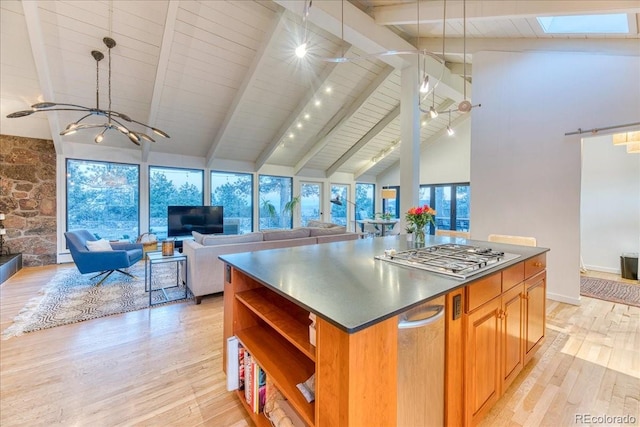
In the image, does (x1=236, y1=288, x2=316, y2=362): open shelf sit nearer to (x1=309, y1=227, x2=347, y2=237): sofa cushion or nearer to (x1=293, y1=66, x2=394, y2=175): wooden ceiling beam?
(x1=309, y1=227, x2=347, y2=237): sofa cushion

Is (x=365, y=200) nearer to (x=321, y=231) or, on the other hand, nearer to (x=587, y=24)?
(x=321, y=231)

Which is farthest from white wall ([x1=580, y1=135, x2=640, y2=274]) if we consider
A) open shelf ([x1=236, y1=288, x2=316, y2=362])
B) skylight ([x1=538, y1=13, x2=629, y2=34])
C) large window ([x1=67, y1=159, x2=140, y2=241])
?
large window ([x1=67, y1=159, x2=140, y2=241])

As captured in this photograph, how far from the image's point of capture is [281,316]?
150 cm

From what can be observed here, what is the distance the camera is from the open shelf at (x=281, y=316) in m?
1.23

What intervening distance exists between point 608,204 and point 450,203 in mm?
3585

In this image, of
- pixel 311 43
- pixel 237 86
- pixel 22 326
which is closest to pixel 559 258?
pixel 311 43

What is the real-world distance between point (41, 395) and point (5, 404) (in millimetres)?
173

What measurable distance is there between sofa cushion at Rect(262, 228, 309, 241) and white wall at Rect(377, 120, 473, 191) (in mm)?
4760

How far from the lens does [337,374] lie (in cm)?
97

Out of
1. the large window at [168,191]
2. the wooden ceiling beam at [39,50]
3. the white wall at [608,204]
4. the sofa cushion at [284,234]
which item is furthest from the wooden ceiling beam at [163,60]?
the white wall at [608,204]

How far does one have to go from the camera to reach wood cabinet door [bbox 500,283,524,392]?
1724 mm

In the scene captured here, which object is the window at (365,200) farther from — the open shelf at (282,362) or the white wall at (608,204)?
the open shelf at (282,362)

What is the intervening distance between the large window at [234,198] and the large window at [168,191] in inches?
16.2

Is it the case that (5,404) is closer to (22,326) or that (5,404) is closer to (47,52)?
(22,326)
